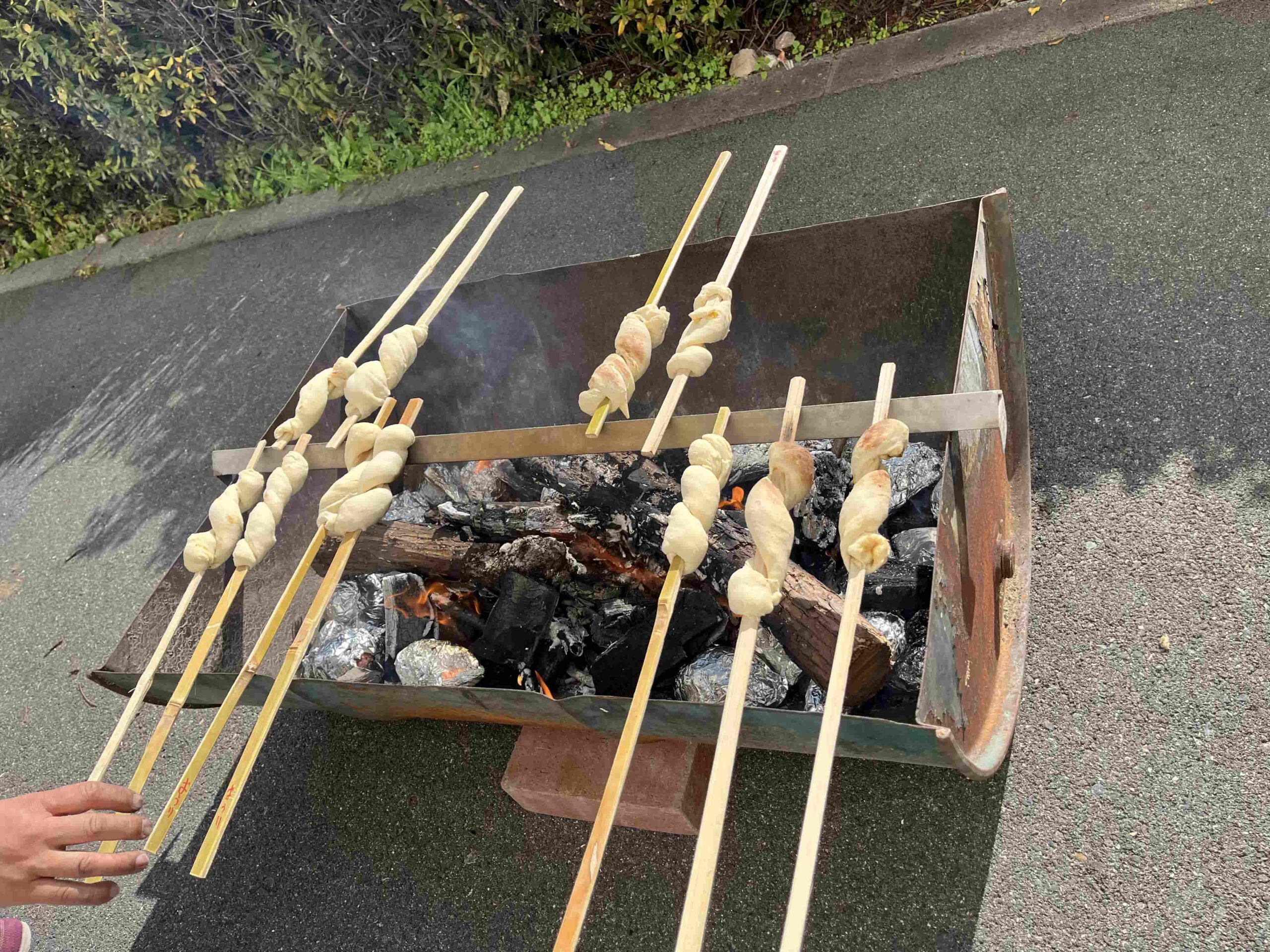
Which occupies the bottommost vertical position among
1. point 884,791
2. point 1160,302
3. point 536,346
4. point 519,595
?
point 884,791

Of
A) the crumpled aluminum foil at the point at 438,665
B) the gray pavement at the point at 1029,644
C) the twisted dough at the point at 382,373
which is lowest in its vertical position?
the gray pavement at the point at 1029,644

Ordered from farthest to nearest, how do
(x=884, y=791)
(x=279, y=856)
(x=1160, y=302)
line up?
(x=1160, y=302) < (x=279, y=856) < (x=884, y=791)

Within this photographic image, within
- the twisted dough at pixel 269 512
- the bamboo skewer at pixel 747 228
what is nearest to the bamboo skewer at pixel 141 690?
the twisted dough at pixel 269 512

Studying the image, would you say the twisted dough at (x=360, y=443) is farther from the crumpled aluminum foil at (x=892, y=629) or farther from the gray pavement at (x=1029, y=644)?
the crumpled aluminum foil at (x=892, y=629)

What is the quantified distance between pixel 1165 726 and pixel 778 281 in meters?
1.79

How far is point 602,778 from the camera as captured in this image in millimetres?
2463

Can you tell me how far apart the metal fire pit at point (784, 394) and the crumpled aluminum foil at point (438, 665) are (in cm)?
16

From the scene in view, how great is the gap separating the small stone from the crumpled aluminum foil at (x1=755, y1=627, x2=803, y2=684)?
4.12 m

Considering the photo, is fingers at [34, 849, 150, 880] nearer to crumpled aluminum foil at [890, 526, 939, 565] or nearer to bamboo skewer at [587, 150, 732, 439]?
bamboo skewer at [587, 150, 732, 439]

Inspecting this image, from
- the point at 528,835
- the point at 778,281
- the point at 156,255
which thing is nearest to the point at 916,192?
the point at 778,281

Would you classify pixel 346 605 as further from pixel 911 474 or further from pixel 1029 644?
pixel 1029 644

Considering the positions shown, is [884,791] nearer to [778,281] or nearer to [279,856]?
[778,281]

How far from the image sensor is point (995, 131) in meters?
4.10

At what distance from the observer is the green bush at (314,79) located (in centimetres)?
532
